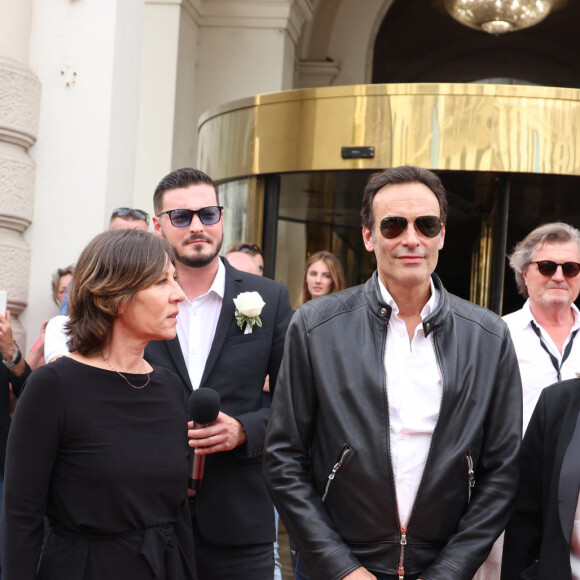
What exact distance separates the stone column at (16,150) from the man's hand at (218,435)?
11.9 feet

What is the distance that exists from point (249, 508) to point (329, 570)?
0.83 m

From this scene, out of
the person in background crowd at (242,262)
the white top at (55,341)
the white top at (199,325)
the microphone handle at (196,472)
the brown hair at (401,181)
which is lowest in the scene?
the microphone handle at (196,472)

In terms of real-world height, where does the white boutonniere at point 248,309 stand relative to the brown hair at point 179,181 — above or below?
below

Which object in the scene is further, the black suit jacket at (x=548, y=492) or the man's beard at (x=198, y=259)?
the man's beard at (x=198, y=259)

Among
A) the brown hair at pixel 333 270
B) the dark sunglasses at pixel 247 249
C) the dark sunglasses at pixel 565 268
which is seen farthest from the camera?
the dark sunglasses at pixel 247 249

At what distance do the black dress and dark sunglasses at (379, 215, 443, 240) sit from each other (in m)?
0.91

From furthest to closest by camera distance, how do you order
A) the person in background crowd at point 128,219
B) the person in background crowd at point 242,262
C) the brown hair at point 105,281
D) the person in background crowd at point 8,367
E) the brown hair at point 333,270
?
the brown hair at point 333,270 → the person in background crowd at point 242,262 → the person in background crowd at point 128,219 → the person in background crowd at point 8,367 → the brown hair at point 105,281

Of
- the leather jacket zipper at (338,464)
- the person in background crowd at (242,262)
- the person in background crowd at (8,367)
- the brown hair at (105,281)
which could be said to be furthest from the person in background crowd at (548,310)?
the person in background crowd at (8,367)

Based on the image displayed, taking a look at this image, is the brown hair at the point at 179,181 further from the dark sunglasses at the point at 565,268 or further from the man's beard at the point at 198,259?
the dark sunglasses at the point at 565,268

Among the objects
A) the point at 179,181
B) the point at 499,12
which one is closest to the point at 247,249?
the point at 179,181

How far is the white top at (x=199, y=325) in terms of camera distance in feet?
12.2

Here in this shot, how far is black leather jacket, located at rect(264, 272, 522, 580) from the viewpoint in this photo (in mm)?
2918

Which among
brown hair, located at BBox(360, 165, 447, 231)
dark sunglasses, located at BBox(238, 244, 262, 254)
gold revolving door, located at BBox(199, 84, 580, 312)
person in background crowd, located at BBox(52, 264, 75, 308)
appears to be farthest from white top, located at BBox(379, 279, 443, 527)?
gold revolving door, located at BBox(199, 84, 580, 312)

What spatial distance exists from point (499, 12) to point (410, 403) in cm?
870
